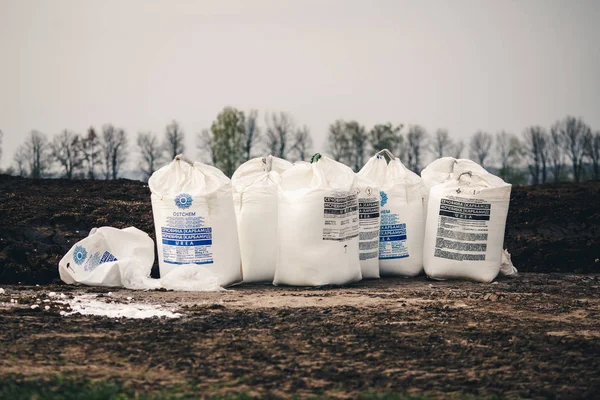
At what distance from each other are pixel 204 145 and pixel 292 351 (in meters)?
26.5

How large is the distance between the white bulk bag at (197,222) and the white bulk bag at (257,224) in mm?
211

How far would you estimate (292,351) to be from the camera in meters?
4.23

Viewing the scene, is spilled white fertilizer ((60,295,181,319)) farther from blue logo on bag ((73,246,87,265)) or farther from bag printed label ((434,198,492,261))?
bag printed label ((434,198,492,261))

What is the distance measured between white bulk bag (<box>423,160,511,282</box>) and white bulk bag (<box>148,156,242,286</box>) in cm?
182

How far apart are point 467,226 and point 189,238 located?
2418mm

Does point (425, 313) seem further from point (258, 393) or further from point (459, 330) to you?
point (258, 393)

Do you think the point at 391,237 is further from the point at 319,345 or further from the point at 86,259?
the point at 319,345

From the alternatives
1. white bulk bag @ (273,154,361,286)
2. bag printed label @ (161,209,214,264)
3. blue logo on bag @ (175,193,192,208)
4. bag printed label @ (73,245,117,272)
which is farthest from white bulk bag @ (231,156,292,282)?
bag printed label @ (73,245,117,272)

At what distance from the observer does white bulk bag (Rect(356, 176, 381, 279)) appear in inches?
272

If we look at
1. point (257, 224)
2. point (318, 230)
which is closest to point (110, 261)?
point (257, 224)

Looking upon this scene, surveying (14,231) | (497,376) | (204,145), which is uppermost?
(204,145)

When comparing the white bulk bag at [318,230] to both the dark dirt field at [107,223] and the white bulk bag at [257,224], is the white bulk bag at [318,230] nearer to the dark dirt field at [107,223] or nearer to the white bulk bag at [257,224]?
the white bulk bag at [257,224]

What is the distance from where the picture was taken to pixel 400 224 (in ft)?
23.7

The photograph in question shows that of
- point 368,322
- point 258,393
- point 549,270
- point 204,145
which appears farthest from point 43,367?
point 204,145
